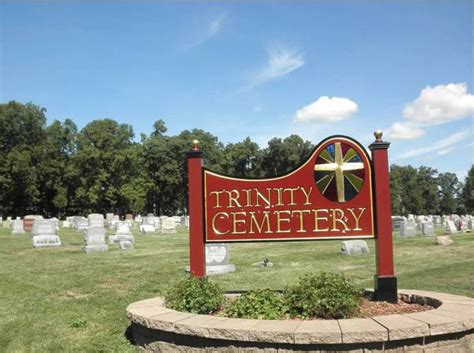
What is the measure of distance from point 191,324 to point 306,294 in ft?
5.08

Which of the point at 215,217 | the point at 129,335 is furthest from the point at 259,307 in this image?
the point at 129,335

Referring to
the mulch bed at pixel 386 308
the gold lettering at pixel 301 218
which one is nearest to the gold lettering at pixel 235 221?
the gold lettering at pixel 301 218

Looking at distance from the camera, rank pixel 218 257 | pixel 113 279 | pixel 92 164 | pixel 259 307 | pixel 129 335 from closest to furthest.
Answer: pixel 259 307 → pixel 129 335 → pixel 113 279 → pixel 218 257 → pixel 92 164

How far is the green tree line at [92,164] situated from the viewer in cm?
6125

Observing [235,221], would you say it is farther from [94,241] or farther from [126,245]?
[126,245]

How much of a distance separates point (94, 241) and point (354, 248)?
30.6 ft

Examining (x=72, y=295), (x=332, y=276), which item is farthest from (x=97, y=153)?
(x=332, y=276)

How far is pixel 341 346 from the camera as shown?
4.41 meters

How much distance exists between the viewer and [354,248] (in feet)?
50.8

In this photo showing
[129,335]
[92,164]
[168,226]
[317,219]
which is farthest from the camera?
[92,164]

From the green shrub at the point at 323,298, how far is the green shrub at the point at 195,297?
933 millimetres

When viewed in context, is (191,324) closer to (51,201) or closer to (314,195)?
(314,195)

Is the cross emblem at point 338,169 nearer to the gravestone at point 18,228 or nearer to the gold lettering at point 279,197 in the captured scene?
the gold lettering at point 279,197

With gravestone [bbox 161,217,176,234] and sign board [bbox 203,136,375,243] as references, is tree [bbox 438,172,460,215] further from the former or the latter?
sign board [bbox 203,136,375,243]
